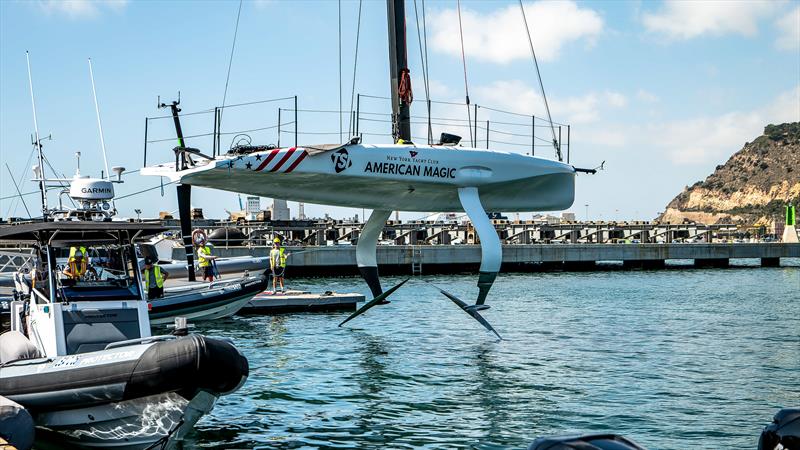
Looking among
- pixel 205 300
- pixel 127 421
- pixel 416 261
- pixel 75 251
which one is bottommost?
pixel 127 421

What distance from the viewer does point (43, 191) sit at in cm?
1809

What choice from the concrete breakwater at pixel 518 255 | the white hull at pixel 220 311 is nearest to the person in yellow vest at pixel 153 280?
the white hull at pixel 220 311

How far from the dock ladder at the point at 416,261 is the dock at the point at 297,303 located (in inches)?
863

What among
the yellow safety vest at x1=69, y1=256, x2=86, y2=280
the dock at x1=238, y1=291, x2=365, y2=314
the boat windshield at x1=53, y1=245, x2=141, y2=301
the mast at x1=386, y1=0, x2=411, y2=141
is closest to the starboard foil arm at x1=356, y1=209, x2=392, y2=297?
the mast at x1=386, y1=0, x2=411, y2=141

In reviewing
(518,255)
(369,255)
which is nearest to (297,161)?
(369,255)

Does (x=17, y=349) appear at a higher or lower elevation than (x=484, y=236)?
lower

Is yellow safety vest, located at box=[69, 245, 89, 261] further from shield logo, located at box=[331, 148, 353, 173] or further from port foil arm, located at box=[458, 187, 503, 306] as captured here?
port foil arm, located at box=[458, 187, 503, 306]

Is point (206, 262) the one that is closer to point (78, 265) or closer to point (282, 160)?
point (282, 160)

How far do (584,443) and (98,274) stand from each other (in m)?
9.36

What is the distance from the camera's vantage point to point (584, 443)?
703 cm

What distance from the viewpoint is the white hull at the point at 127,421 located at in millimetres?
11656

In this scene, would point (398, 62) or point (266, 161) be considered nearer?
point (266, 161)

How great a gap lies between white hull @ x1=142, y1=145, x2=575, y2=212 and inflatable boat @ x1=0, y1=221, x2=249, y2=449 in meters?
4.75

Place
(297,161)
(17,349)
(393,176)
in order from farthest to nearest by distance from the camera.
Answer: (393,176), (297,161), (17,349)
